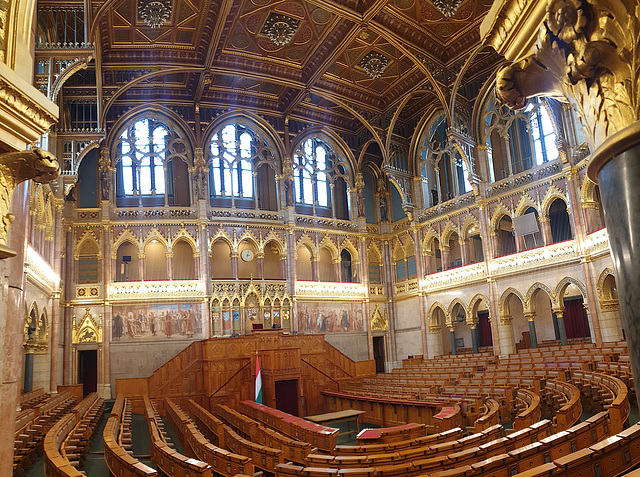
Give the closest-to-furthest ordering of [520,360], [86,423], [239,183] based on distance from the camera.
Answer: [86,423]
[520,360]
[239,183]

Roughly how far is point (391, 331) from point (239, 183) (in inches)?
433

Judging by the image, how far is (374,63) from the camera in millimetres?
23984

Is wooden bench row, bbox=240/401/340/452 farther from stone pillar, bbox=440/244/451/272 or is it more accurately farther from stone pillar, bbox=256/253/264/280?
stone pillar, bbox=440/244/451/272

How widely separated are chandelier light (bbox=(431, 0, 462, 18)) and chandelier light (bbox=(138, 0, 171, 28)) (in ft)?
32.2

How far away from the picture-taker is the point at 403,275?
28391mm

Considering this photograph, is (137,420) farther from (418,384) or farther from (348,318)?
(348,318)

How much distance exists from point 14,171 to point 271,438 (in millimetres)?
7309

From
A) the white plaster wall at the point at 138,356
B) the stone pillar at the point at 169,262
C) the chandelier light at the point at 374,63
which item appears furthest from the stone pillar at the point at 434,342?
the stone pillar at the point at 169,262

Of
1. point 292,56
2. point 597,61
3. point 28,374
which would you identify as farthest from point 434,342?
point 597,61

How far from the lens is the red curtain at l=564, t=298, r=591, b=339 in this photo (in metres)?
25.4

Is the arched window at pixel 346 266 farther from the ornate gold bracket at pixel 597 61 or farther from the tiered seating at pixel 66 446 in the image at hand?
the ornate gold bracket at pixel 597 61

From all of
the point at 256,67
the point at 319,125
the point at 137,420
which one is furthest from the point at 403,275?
the point at 137,420

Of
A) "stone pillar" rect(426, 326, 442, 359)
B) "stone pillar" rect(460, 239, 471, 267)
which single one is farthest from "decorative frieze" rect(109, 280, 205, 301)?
"stone pillar" rect(460, 239, 471, 267)

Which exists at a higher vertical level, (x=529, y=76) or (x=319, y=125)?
(x=319, y=125)
